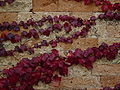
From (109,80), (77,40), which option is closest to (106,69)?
(109,80)

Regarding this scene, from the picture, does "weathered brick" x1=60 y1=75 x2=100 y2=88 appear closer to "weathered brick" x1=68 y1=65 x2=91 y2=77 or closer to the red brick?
"weathered brick" x1=68 y1=65 x2=91 y2=77

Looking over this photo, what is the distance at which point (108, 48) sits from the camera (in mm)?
2646

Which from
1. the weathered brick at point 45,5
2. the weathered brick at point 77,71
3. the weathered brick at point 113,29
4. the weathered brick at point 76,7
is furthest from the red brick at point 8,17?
the weathered brick at point 113,29

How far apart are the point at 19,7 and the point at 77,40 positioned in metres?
0.63

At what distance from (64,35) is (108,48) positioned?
16.5 inches

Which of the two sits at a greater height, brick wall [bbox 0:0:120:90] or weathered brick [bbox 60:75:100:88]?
brick wall [bbox 0:0:120:90]

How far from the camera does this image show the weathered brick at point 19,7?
2.76 meters

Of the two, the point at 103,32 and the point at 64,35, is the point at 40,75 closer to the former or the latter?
the point at 64,35

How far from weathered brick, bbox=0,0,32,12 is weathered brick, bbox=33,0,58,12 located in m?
0.06

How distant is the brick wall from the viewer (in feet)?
8.44

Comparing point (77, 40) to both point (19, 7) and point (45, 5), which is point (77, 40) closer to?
point (45, 5)

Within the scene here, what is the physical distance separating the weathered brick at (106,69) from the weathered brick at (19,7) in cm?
84

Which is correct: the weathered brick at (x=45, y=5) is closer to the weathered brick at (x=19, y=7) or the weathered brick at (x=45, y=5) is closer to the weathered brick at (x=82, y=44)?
the weathered brick at (x=19, y=7)

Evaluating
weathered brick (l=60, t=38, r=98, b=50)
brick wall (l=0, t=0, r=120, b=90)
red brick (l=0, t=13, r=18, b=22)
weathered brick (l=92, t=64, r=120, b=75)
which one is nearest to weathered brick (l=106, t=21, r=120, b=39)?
brick wall (l=0, t=0, r=120, b=90)
